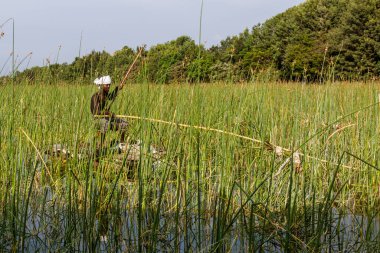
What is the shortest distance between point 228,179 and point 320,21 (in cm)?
2298

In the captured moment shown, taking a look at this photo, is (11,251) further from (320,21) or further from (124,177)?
(320,21)

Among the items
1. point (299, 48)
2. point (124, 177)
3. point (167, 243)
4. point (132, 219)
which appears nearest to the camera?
point (167, 243)

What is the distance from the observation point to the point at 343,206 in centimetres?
286

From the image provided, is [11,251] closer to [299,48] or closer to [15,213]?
[15,213]

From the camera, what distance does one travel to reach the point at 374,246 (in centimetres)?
220

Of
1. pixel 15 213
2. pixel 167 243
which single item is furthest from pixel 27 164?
pixel 167 243

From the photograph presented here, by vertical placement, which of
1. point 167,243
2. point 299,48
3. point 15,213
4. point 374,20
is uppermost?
point 374,20

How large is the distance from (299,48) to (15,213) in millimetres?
18612

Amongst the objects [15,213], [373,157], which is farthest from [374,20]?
[15,213]

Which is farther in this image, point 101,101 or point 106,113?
point 106,113

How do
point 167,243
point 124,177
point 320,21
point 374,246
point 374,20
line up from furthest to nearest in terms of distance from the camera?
point 320,21 < point 374,20 < point 124,177 < point 167,243 < point 374,246

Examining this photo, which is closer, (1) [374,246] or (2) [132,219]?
(1) [374,246]

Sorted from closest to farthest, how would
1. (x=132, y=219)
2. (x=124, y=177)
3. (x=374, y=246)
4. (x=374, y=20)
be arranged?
(x=374, y=246)
(x=132, y=219)
(x=124, y=177)
(x=374, y=20)

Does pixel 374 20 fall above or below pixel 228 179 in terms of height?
above
